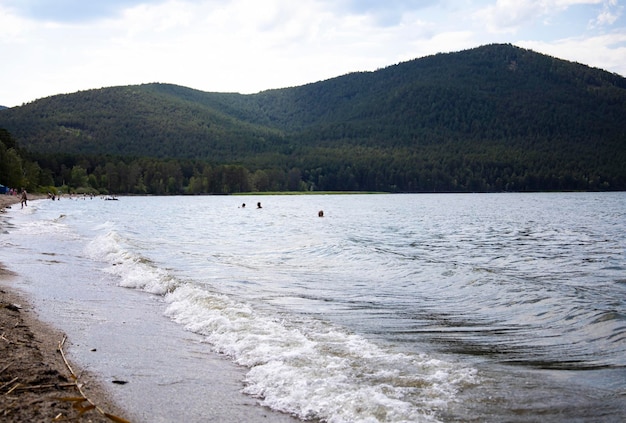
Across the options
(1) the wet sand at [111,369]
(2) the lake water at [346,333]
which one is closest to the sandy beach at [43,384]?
(1) the wet sand at [111,369]

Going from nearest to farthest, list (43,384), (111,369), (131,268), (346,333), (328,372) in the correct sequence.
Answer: (43,384), (328,372), (111,369), (346,333), (131,268)

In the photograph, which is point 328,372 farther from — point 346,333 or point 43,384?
point 43,384

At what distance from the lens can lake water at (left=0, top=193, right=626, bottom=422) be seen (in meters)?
6.64

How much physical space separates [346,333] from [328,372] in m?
2.52

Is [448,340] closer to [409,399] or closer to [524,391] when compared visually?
[524,391]

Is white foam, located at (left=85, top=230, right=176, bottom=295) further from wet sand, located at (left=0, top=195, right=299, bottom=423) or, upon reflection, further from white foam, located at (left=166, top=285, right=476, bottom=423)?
white foam, located at (left=166, top=285, right=476, bottom=423)

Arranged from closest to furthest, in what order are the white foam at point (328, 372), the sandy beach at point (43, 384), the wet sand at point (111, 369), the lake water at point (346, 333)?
1. the sandy beach at point (43, 384)
2. the wet sand at point (111, 369)
3. the white foam at point (328, 372)
4. the lake water at point (346, 333)

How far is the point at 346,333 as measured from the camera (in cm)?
1018

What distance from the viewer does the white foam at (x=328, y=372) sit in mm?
6410

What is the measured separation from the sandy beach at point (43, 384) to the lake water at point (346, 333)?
0.98 feet

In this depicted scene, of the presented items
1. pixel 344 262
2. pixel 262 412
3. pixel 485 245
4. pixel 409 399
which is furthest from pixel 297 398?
pixel 485 245

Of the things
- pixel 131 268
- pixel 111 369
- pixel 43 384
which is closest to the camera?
pixel 43 384

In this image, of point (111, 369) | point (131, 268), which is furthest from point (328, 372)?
point (131, 268)

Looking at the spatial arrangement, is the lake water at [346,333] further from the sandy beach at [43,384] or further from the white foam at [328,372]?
the sandy beach at [43,384]
